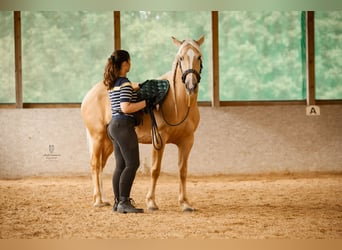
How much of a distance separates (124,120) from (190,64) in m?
0.77

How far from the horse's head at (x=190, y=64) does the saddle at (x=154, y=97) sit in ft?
1.26

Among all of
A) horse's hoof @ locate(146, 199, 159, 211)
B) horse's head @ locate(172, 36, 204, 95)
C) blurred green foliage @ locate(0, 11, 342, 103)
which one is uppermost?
blurred green foliage @ locate(0, 11, 342, 103)

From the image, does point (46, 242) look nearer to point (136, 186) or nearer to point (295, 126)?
point (136, 186)

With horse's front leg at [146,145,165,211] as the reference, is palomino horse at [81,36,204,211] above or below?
above

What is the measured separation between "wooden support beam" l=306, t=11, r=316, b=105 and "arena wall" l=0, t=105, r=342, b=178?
26cm

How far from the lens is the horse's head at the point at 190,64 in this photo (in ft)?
17.1

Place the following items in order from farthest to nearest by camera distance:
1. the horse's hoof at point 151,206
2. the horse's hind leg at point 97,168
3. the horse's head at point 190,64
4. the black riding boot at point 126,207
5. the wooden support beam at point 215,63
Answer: the wooden support beam at point 215,63
the horse's hind leg at point 97,168
the horse's hoof at point 151,206
the black riding boot at point 126,207
the horse's head at point 190,64

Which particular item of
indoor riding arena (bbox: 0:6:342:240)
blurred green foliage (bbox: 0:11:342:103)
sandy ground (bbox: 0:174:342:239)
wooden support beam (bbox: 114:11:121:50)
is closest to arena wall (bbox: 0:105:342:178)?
indoor riding arena (bbox: 0:6:342:240)

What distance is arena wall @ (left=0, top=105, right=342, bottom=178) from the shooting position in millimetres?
9133

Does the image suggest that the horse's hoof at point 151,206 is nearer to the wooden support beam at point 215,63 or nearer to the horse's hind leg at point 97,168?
the horse's hind leg at point 97,168

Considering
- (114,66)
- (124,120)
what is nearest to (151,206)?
(124,120)

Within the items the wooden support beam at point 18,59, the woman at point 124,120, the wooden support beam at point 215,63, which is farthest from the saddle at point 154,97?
the wooden support beam at point 18,59

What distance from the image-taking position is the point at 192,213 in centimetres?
555

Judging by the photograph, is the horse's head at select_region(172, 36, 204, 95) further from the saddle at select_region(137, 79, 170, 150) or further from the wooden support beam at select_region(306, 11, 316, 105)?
the wooden support beam at select_region(306, 11, 316, 105)
